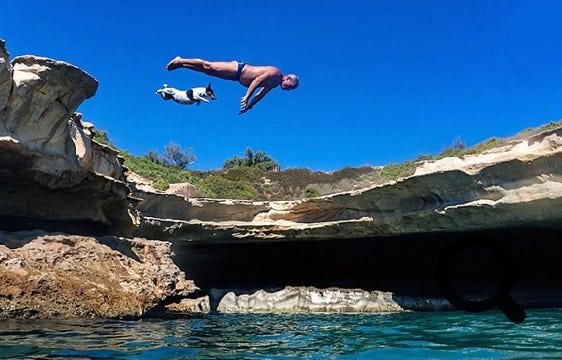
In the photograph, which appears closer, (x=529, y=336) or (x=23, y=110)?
(x=529, y=336)

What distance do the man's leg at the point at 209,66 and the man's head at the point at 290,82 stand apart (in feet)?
6.97

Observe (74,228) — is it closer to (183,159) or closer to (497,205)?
(497,205)

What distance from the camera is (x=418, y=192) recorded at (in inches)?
382

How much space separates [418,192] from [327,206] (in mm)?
2549

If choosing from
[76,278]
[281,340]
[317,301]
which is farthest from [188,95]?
[281,340]

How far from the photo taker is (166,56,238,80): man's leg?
65.3 feet

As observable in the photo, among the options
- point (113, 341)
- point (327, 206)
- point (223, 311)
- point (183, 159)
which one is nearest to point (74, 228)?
point (223, 311)

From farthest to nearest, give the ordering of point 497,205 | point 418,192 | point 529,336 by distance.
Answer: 1. point 418,192
2. point 497,205
3. point 529,336

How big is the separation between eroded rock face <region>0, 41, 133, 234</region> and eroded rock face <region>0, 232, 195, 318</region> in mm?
942

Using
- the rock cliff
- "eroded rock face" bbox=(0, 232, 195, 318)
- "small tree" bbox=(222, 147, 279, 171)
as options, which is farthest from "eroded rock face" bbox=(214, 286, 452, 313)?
"small tree" bbox=(222, 147, 279, 171)

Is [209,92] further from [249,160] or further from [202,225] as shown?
[249,160]

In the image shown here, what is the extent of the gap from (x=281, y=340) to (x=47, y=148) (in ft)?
15.5

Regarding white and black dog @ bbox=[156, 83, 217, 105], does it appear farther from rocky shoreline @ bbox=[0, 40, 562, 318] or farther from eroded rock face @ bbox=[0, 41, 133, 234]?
eroded rock face @ bbox=[0, 41, 133, 234]

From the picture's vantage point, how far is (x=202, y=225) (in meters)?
12.1
